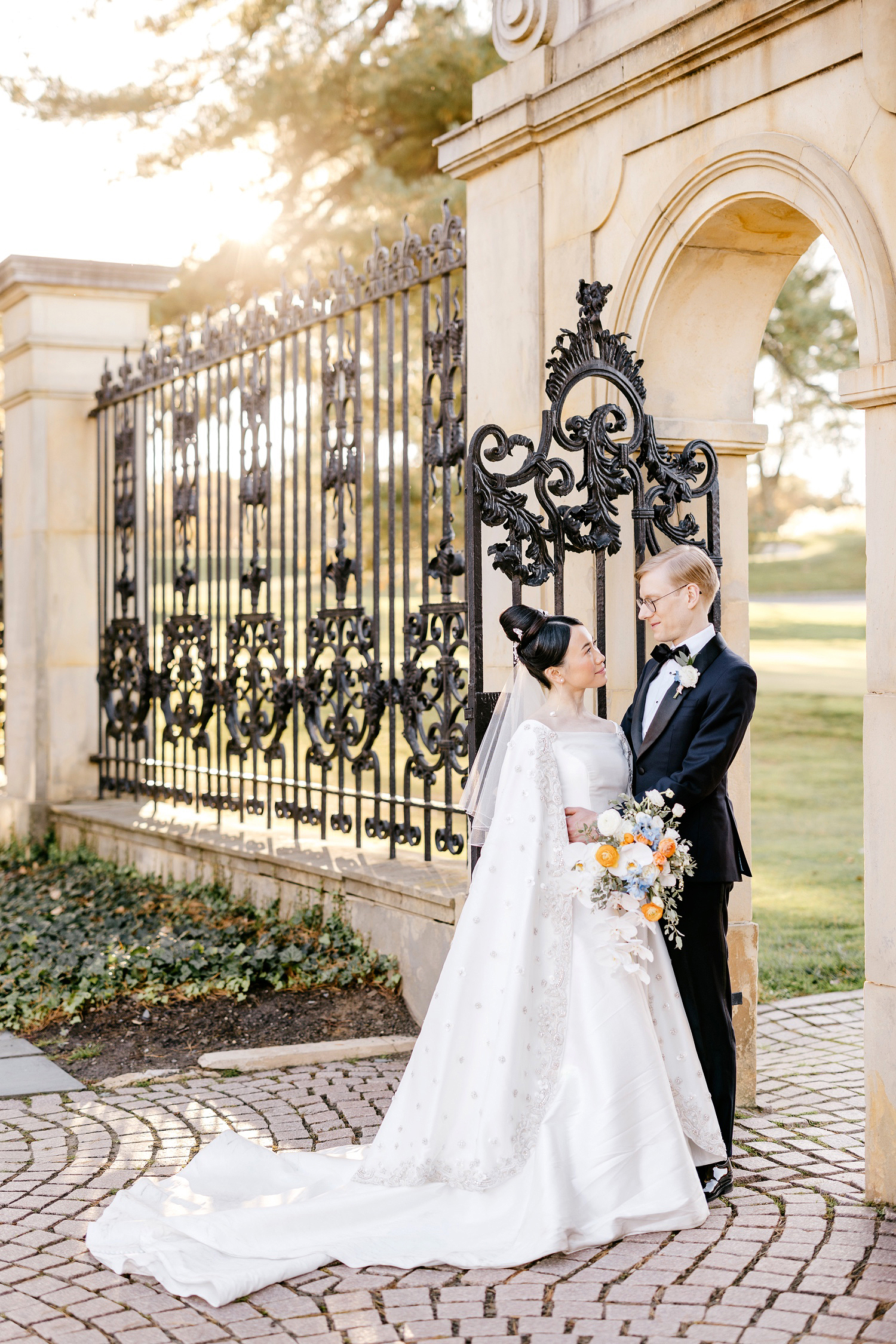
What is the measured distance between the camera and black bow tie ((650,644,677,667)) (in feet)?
14.0

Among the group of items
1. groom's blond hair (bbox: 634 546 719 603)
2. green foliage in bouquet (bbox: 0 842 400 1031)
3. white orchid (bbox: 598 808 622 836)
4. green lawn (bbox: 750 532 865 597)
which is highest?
green lawn (bbox: 750 532 865 597)

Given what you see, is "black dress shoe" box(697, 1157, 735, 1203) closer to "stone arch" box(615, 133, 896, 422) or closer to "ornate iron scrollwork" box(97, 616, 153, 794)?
"stone arch" box(615, 133, 896, 422)

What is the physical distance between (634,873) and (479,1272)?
1.09m

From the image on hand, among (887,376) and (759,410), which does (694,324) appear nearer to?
(887,376)

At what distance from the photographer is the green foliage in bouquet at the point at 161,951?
20.4ft

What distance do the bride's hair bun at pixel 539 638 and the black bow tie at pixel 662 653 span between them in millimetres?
270

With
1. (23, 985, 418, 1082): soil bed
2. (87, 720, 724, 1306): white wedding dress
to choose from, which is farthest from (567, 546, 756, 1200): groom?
(23, 985, 418, 1082): soil bed

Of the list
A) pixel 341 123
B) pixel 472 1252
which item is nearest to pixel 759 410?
pixel 341 123

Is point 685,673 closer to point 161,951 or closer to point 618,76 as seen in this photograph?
point 618,76

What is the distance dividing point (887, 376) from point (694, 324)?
142cm

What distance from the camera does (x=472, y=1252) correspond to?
3619 mm

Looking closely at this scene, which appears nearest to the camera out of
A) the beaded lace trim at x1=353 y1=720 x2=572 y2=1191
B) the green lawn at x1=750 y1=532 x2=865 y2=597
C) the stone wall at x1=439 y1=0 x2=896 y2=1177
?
Answer: the beaded lace trim at x1=353 y1=720 x2=572 y2=1191

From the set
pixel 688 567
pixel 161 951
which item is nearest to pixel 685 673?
pixel 688 567

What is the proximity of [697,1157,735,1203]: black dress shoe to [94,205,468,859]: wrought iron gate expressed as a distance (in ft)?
7.26
